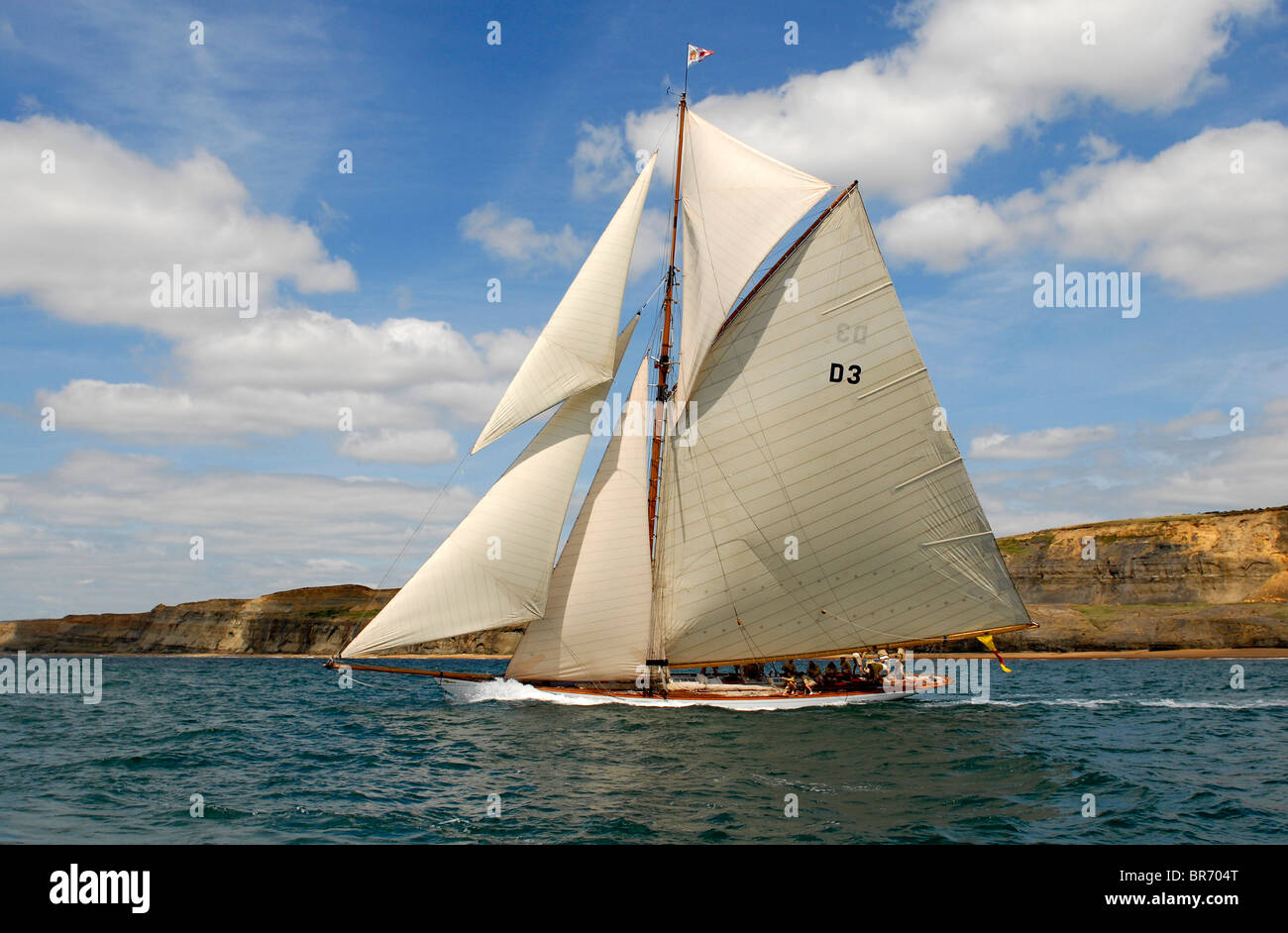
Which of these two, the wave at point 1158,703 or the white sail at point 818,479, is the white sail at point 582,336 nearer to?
the white sail at point 818,479

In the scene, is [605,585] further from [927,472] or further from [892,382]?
[892,382]

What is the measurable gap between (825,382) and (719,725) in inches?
521

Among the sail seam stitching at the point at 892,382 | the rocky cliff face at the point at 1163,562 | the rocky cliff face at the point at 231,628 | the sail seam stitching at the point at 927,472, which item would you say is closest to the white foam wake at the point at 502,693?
the sail seam stitching at the point at 927,472

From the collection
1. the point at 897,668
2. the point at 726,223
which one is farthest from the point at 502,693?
the point at 726,223

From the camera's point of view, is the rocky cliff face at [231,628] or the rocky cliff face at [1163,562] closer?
the rocky cliff face at [1163,562]

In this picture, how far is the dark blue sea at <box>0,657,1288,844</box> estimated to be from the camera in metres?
17.2

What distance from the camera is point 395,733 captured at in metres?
30.2

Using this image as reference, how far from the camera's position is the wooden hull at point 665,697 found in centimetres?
3441

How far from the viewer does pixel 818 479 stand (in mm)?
33938

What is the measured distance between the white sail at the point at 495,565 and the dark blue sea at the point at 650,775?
343cm

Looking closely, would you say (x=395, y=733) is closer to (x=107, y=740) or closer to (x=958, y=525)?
(x=107, y=740)

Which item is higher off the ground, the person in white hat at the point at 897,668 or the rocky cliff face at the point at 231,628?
the person in white hat at the point at 897,668

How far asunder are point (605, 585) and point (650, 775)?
40.3 ft

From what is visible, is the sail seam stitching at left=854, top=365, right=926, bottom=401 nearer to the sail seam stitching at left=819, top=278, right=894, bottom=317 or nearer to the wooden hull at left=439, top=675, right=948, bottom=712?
the sail seam stitching at left=819, top=278, right=894, bottom=317
